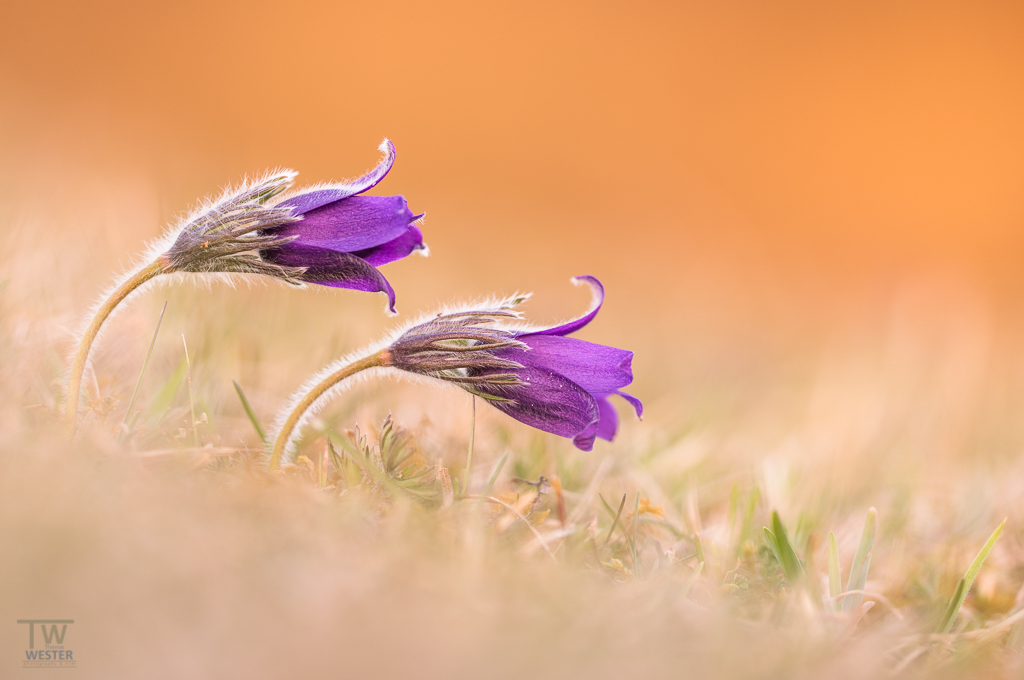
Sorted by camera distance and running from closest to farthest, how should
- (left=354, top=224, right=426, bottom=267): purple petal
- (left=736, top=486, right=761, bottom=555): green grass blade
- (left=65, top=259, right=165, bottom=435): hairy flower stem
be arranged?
1. (left=65, top=259, right=165, bottom=435): hairy flower stem
2. (left=354, top=224, right=426, bottom=267): purple petal
3. (left=736, top=486, right=761, bottom=555): green grass blade

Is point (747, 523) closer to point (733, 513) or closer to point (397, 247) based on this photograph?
point (733, 513)

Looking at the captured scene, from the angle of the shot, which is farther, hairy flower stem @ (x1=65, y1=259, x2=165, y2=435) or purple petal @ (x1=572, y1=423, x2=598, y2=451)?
purple petal @ (x1=572, y1=423, x2=598, y2=451)

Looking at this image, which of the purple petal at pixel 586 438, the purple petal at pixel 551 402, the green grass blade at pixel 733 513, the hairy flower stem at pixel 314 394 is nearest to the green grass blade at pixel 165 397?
the hairy flower stem at pixel 314 394

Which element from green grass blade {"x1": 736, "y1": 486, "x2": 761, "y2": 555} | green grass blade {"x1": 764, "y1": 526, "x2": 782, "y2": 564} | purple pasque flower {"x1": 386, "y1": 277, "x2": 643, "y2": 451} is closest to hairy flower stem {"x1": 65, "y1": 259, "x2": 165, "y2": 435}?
purple pasque flower {"x1": 386, "y1": 277, "x2": 643, "y2": 451}

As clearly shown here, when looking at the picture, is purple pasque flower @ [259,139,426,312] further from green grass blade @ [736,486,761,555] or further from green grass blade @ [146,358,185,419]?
green grass blade @ [736,486,761,555]

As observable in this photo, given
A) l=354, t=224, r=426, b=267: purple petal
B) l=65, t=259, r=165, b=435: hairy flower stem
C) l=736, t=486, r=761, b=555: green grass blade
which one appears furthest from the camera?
l=736, t=486, r=761, b=555: green grass blade
